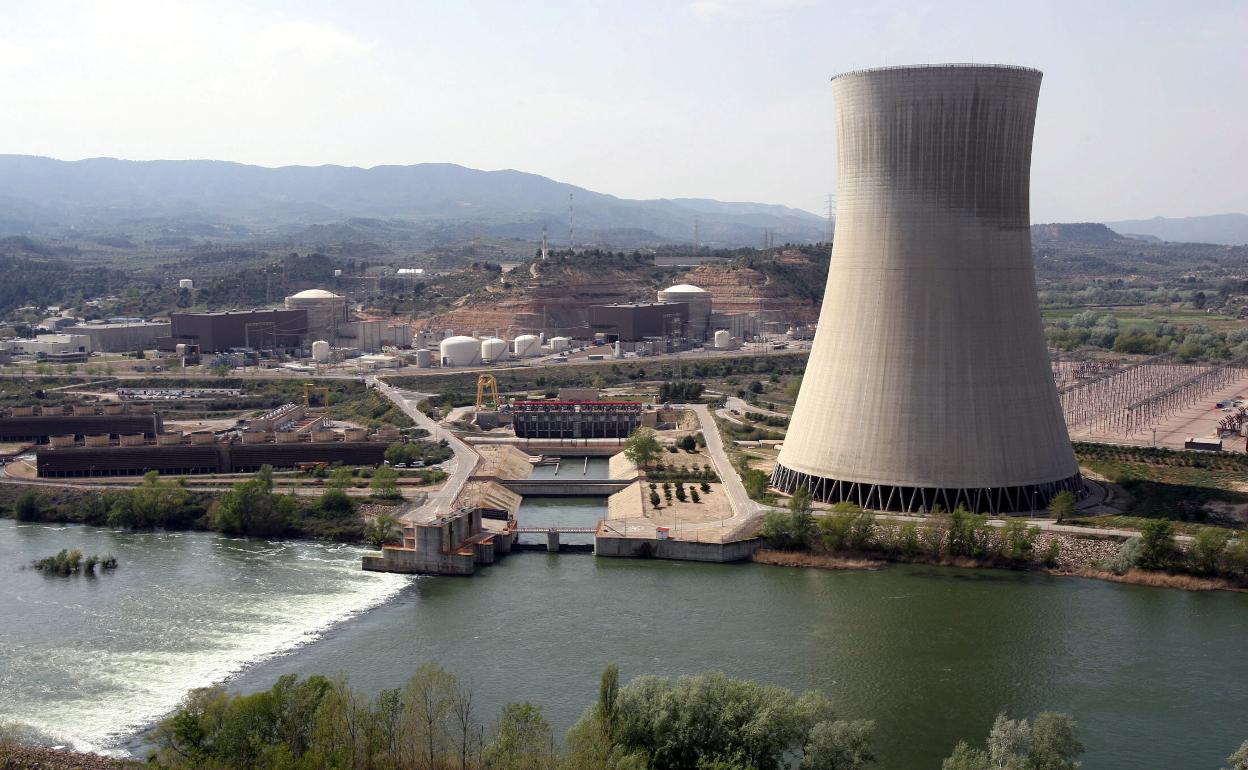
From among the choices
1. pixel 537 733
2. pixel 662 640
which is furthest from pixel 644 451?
pixel 537 733

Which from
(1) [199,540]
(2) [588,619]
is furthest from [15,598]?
(2) [588,619]

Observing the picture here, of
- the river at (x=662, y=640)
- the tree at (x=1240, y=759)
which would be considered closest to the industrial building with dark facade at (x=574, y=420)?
the river at (x=662, y=640)

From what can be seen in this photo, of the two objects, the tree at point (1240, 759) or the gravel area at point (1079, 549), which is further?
the gravel area at point (1079, 549)

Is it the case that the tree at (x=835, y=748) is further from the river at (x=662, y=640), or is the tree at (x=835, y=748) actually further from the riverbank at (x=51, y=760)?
the riverbank at (x=51, y=760)

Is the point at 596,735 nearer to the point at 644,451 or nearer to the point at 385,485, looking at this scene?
the point at 385,485

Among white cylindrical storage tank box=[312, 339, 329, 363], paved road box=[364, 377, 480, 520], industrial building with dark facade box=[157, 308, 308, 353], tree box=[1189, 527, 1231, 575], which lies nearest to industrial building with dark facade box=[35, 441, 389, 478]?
paved road box=[364, 377, 480, 520]
